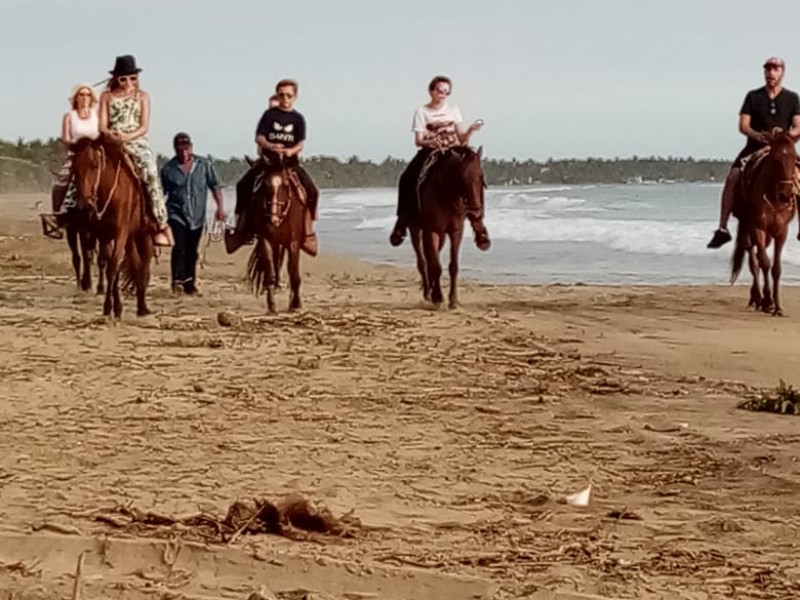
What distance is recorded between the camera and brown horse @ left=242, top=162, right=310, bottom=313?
13812 millimetres

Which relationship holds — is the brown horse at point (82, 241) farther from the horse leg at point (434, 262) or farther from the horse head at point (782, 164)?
the horse head at point (782, 164)

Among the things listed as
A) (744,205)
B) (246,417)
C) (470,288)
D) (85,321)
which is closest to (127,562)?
(246,417)

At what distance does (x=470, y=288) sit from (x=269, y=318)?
5.54 meters

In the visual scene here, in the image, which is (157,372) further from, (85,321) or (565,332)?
(565,332)

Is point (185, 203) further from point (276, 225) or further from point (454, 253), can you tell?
point (454, 253)

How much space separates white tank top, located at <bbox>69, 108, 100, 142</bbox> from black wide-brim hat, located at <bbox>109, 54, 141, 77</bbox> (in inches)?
40.0

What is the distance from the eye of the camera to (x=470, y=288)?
18.5 meters

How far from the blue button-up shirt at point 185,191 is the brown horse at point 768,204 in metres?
6.27

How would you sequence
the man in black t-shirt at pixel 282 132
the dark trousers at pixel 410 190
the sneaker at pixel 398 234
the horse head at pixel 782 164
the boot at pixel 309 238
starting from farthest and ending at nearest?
the sneaker at pixel 398 234 < the dark trousers at pixel 410 190 < the boot at pixel 309 238 < the horse head at pixel 782 164 < the man in black t-shirt at pixel 282 132

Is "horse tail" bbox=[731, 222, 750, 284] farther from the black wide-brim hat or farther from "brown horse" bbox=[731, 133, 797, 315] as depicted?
the black wide-brim hat

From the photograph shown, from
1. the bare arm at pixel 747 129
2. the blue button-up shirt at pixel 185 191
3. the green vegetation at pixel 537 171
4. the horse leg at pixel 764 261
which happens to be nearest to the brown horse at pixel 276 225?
the blue button-up shirt at pixel 185 191

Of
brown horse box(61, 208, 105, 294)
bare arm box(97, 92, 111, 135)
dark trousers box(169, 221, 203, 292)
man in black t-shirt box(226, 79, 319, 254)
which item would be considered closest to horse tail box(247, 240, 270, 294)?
man in black t-shirt box(226, 79, 319, 254)

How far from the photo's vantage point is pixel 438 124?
47.2 ft

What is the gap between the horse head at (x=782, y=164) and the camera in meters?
13.9
